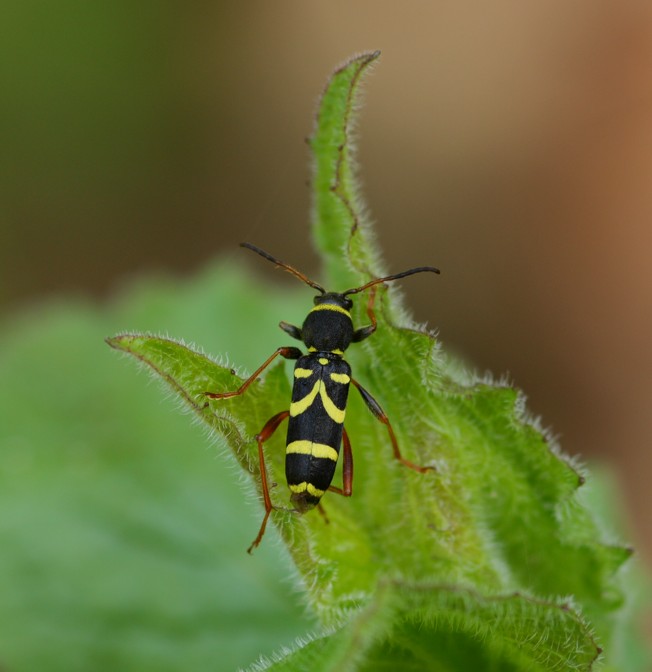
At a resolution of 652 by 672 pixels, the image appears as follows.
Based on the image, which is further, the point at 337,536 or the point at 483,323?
the point at 483,323

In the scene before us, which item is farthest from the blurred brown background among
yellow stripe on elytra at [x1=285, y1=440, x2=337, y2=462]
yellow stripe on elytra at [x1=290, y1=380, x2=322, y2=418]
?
yellow stripe on elytra at [x1=285, y1=440, x2=337, y2=462]

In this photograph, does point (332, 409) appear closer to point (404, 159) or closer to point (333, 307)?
point (333, 307)

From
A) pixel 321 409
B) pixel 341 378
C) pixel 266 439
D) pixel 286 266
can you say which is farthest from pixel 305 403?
pixel 286 266

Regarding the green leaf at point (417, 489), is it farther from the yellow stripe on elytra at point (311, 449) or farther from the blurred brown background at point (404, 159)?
the blurred brown background at point (404, 159)

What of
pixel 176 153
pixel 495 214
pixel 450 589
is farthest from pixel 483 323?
pixel 450 589

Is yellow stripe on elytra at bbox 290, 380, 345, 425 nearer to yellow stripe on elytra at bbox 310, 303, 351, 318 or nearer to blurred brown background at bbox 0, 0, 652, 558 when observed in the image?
yellow stripe on elytra at bbox 310, 303, 351, 318

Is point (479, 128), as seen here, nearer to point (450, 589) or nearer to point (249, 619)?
point (249, 619)
